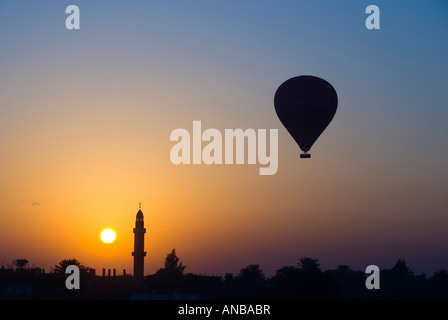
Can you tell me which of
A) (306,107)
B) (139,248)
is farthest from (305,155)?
(139,248)

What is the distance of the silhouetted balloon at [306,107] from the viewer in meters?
100

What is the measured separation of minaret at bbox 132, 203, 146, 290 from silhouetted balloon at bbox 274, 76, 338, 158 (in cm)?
6022

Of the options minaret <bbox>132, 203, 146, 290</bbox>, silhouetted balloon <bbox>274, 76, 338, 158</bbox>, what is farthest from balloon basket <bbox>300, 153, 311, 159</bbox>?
minaret <bbox>132, 203, 146, 290</bbox>

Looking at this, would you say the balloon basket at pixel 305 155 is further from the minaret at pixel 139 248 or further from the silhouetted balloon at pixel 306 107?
the minaret at pixel 139 248

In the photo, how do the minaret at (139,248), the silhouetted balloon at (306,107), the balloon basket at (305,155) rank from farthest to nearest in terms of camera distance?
the minaret at (139,248), the silhouetted balloon at (306,107), the balloon basket at (305,155)

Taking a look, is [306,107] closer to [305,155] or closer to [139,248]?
[305,155]

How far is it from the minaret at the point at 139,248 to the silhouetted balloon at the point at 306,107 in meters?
60.2

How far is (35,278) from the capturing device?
469 feet

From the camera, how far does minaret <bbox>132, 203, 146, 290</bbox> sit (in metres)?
156

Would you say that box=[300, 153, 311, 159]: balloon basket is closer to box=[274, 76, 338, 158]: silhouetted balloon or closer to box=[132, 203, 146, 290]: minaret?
box=[274, 76, 338, 158]: silhouetted balloon

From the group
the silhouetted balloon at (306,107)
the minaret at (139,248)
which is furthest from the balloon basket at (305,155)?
the minaret at (139,248)
